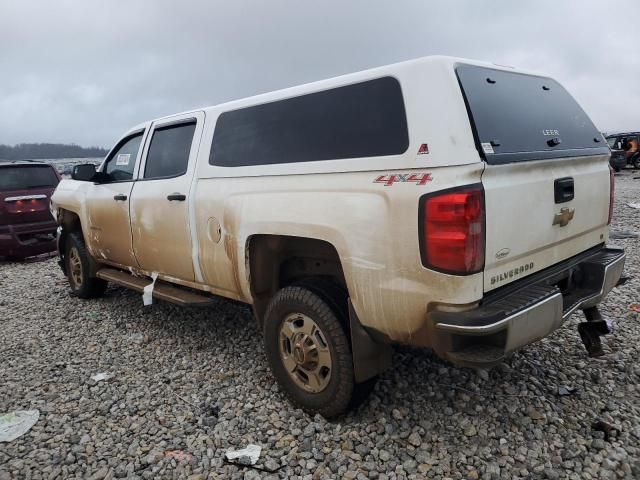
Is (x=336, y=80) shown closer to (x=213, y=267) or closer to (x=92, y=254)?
(x=213, y=267)

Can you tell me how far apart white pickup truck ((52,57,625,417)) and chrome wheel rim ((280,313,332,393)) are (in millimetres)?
12

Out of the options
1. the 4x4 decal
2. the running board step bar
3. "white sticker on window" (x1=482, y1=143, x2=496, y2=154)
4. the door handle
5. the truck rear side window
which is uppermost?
the truck rear side window

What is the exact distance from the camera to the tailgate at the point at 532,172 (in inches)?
93.6

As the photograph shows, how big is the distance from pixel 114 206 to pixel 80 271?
1.60 meters

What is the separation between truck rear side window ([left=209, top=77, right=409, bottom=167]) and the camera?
2.53 metres

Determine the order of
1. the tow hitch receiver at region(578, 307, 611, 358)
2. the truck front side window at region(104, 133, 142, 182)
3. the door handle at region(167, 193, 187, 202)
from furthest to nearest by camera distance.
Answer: the truck front side window at region(104, 133, 142, 182) → the door handle at region(167, 193, 187, 202) → the tow hitch receiver at region(578, 307, 611, 358)

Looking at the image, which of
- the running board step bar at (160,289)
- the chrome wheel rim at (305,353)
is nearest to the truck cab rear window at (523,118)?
the chrome wheel rim at (305,353)

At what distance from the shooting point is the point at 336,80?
2879 mm

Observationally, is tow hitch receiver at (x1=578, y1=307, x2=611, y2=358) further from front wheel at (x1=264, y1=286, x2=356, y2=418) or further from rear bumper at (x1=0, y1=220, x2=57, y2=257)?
rear bumper at (x1=0, y1=220, x2=57, y2=257)

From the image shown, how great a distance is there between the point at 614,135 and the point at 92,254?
80.9 ft

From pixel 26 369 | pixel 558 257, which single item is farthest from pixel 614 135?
pixel 26 369

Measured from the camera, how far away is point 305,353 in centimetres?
299

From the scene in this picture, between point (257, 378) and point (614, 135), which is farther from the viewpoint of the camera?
point (614, 135)

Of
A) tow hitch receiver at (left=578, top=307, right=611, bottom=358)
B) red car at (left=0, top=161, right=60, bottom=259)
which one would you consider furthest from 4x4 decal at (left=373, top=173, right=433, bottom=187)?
red car at (left=0, top=161, right=60, bottom=259)
